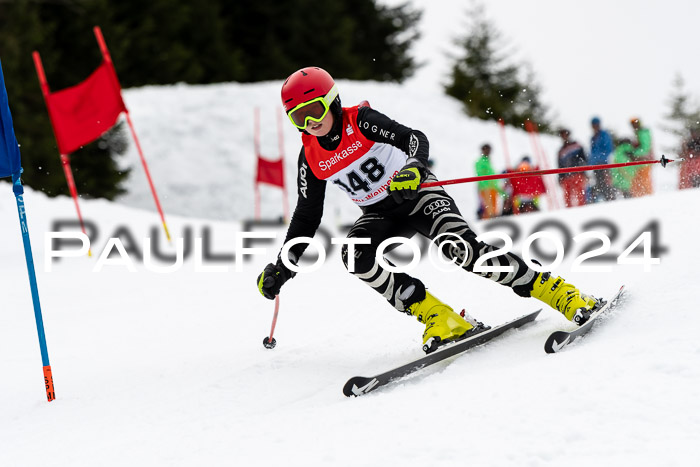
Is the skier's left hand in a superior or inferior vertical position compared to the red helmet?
inferior

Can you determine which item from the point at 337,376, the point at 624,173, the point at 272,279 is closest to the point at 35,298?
the point at 272,279

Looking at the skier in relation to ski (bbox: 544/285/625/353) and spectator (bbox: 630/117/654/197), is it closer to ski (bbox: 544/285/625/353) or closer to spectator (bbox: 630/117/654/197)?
ski (bbox: 544/285/625/353)

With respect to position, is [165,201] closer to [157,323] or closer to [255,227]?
[255,227]

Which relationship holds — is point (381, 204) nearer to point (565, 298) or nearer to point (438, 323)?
point (438, 323)

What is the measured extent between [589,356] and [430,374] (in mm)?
928

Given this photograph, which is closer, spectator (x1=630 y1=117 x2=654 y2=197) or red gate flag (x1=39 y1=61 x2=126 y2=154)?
red gate flag (x1=39 y1=61 x2=126 y2=154)

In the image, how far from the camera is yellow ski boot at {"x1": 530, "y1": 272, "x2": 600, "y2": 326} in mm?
3717

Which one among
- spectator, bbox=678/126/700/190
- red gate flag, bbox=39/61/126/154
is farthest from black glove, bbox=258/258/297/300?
spectator, bbox=678/126/700/190

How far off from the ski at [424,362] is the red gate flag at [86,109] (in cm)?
695

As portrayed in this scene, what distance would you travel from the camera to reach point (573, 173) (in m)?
11.0

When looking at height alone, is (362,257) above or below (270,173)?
below

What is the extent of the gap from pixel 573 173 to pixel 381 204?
25.0 ft

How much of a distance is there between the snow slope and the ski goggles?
147cm

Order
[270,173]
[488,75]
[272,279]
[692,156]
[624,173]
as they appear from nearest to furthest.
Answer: [272,279] → [692,156] → [624,173] → [270,173] → [488,75]
